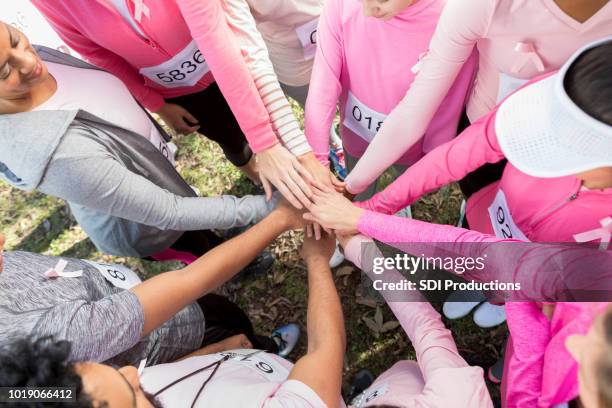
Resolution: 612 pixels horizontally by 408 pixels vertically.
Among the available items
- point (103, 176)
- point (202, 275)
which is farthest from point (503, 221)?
point (103, 176)

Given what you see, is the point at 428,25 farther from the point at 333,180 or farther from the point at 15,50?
the point at 15,50

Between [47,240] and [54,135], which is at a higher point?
[54,135]

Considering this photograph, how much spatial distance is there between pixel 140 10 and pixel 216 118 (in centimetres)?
83

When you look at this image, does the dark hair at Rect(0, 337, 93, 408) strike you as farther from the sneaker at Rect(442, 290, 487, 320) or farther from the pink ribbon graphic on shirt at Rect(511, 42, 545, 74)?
the sneaker at Rect(442, 290, 487, 320)

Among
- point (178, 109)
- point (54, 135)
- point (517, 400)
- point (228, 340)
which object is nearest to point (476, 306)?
point (517, 400)

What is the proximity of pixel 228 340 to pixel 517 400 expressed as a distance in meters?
1.19

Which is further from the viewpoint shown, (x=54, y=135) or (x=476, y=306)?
(x=476, y=306)

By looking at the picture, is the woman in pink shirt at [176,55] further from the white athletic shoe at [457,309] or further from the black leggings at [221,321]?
the white athletic shoe at [457,309]

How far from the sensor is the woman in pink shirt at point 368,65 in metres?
1.34

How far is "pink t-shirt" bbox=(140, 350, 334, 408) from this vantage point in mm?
1060

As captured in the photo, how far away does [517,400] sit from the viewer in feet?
4.00

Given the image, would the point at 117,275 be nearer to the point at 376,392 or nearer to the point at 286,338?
the point at 376,392

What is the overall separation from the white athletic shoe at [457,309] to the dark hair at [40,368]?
2.02m

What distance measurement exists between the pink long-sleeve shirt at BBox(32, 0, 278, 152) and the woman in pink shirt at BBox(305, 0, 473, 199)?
255mm
